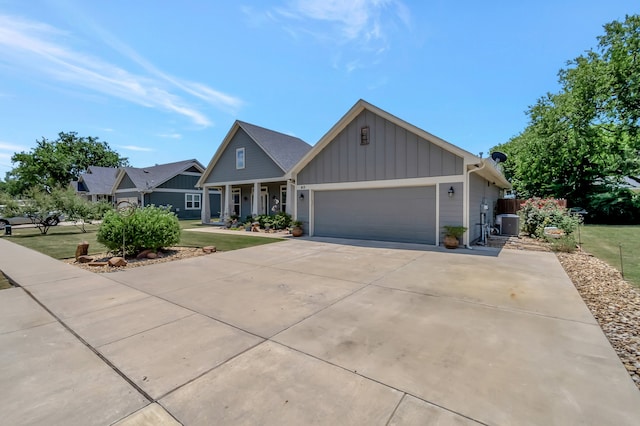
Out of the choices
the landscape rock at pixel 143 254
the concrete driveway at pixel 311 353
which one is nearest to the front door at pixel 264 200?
the landscape rock at pixel 143 254

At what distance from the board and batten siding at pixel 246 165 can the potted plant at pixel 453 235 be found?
957 centimetres

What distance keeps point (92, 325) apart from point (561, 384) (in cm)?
523

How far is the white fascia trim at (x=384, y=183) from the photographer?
377 inches

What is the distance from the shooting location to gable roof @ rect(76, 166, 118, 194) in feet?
107

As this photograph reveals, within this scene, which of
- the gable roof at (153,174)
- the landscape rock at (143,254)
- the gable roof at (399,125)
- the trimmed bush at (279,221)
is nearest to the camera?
the landscape rock at (143,254)

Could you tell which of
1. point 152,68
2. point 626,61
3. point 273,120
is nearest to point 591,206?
point 626,61

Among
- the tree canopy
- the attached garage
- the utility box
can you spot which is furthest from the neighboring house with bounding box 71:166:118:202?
the tree canopy

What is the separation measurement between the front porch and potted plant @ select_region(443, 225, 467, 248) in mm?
9063

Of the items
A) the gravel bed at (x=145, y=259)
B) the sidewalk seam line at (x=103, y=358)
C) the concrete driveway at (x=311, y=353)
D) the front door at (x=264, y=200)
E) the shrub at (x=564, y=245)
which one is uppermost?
the front door at (x=264, y=200)

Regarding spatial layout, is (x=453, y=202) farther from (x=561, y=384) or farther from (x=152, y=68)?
(x=152, y=68)

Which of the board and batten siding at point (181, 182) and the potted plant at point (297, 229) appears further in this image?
the board and batten siding at point (181, 182)

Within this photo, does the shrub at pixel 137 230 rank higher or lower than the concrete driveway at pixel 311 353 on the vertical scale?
higher

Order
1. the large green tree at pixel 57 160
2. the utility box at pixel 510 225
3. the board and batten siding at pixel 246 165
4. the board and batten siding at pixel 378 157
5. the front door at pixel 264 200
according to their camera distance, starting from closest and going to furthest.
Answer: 1. the board and batten siding at pixel 378 157
2. the utility box at pixel 510 225
3. the board and batten siding at pixel 246 165
4. the front door at pixel 264 200
5. the large green tree at pixel 57 160

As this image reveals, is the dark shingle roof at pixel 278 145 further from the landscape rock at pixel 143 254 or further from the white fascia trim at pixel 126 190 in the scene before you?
the white fascia trim at pixel 126 190
